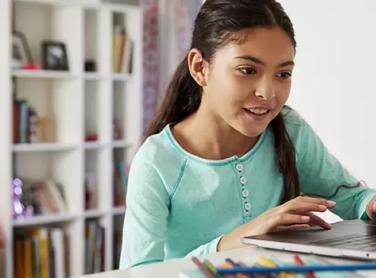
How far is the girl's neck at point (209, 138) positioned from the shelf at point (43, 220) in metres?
2.06

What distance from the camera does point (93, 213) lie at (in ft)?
11.5

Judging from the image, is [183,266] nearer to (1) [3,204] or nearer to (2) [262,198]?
(2) [262,198]

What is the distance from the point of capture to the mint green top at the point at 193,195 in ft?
3.85

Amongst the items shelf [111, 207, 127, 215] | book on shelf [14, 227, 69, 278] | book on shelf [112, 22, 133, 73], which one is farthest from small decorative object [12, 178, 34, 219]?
book on shelf [112, 22, 133, 73]

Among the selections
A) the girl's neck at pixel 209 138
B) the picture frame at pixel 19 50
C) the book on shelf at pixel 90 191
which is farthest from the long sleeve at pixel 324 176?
the book on shelf at pixel 90 191

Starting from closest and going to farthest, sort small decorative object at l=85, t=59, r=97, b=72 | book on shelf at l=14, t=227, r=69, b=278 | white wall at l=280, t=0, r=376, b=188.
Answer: white wall at l=280, t=0, r=376, b=188 → book on shelf at l=14, t=227, r=69, b=278 → small decorative object at l=85, t=59, r=97, b=72

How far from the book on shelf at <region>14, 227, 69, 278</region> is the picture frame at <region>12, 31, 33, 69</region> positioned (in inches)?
34.1

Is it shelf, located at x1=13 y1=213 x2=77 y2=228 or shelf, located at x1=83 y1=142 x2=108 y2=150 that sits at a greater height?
shelf, located at x1=83 y1=142 x2=108 y2=150

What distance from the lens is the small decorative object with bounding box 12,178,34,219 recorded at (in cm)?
322

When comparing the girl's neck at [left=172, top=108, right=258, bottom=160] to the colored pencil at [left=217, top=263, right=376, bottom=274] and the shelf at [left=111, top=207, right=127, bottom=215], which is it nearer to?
the colored pencil at [left=217, top=263, right=376, bottom=274]


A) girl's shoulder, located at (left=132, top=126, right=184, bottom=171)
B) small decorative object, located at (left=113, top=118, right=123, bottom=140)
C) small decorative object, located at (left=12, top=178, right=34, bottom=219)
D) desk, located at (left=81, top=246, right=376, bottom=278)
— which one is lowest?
small decorative object, located at (left=12, top=178, right=34, bottom=219)

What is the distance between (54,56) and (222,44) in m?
2.31

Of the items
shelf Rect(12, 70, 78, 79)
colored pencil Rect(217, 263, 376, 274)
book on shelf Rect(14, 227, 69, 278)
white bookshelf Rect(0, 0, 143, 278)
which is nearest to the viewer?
colored pencil Rect(217, 263, 376, 274)

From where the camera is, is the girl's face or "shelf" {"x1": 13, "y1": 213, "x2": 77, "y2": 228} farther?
"shelf" {"x1": 13, "y1": 213, "x2": 77, "y2": 228}
